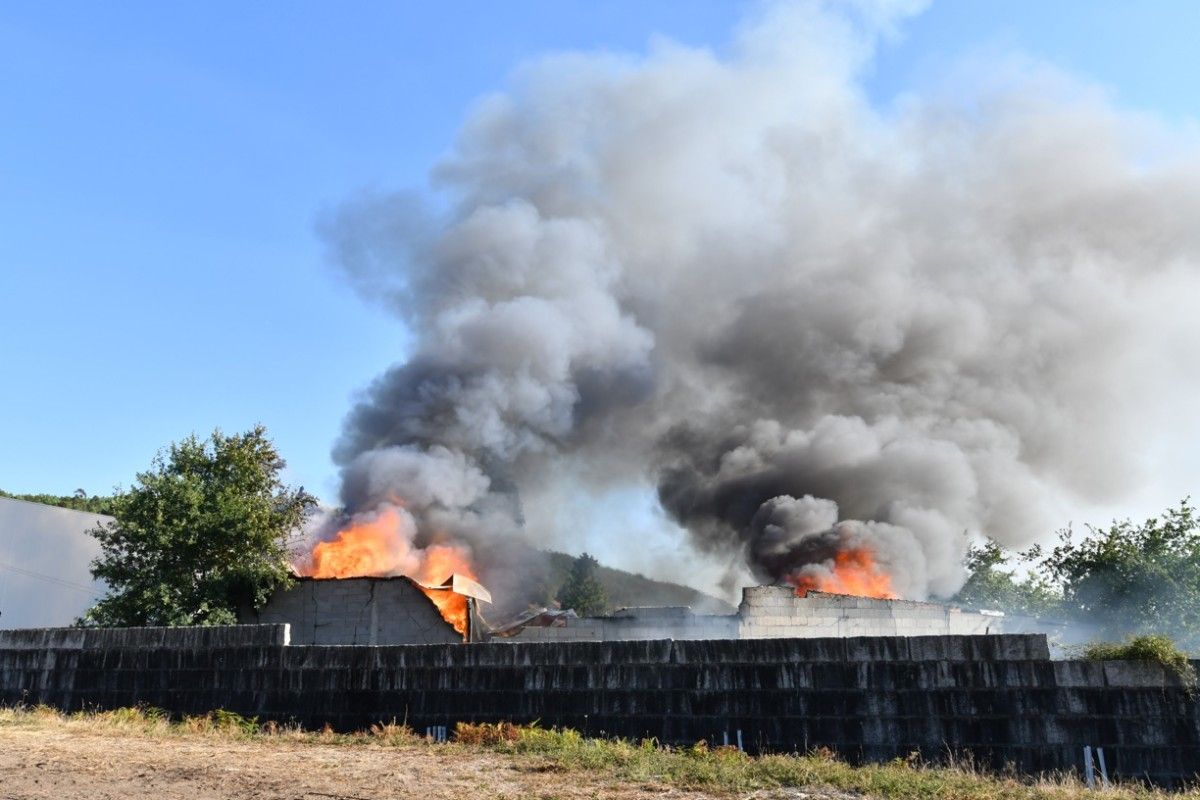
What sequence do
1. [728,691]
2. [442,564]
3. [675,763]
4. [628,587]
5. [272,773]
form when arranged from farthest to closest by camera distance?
[628,587] < [442,564] < [728,691] < [675,763] < [272,773]

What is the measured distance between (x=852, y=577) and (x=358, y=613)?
16475 millimetres

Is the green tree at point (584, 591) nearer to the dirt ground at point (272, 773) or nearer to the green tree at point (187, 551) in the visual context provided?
the green tree at point (187, 551)

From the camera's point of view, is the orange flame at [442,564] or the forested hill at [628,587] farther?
the forested hill at [628,587]

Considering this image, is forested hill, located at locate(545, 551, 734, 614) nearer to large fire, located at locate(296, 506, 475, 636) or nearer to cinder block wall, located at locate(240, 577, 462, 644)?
large fire, located at locate(296, 506, 475, 636)

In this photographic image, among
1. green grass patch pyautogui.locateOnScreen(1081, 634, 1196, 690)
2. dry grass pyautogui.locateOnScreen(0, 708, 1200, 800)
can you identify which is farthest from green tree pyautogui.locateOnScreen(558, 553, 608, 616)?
green grass patch pyautogui.locateOnScreen(1081, 634, 1196, 690)

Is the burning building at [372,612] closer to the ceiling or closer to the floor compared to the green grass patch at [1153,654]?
closer to the ceiling

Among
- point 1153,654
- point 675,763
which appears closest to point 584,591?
point 675,763

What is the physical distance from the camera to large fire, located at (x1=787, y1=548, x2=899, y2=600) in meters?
28.9

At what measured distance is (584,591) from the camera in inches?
1724

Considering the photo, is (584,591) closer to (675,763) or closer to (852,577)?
(852,577)

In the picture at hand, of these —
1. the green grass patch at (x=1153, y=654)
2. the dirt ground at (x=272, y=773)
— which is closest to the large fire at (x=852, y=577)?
the green grass patch at (x=1153, y=654)

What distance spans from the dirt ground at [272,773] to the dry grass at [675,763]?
0.28 meters

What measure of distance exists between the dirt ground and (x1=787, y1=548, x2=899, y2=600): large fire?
64.8 ft

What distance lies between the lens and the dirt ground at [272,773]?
28.2 feet
